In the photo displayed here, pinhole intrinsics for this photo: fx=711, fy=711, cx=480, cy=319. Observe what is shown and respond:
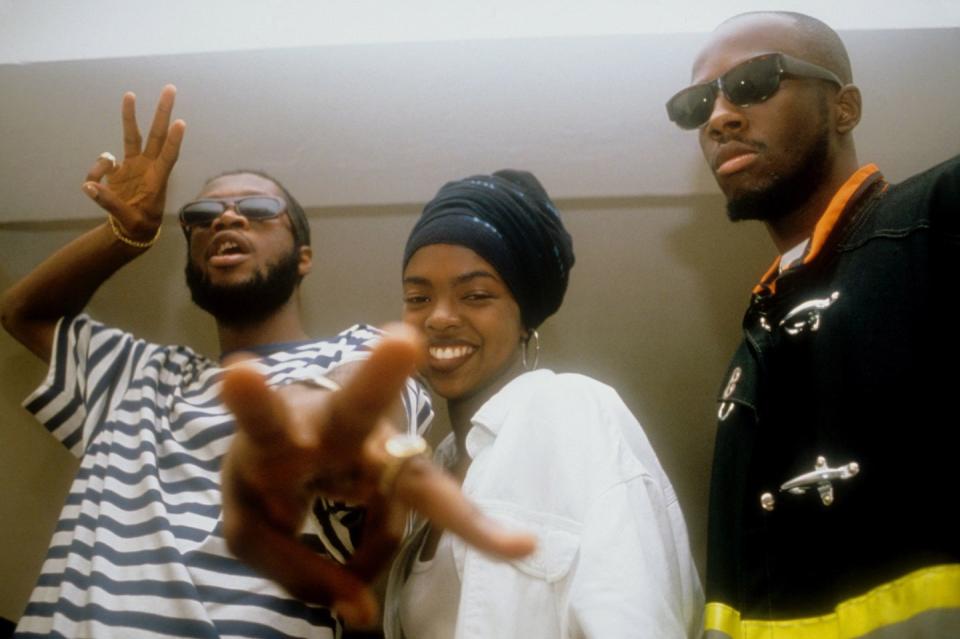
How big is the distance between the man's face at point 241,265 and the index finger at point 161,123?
124 millimetres

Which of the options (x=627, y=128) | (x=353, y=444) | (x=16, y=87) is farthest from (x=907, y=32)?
(x=16, y=87)

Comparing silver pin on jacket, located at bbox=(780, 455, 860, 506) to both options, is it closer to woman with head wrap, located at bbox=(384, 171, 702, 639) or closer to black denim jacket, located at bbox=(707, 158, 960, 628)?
black denim jacket, located at bbox=(707, 158, 960, 628)

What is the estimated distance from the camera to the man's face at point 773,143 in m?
1.04

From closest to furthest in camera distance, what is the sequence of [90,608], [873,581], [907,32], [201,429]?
1. [873,581]
2. [90,608]
3. [201,429]
4. [907,32]

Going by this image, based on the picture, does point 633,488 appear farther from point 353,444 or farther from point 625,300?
point 625,300

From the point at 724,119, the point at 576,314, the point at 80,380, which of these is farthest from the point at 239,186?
the point at 724,119

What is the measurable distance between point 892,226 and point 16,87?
158cm

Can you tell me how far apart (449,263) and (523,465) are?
35cm

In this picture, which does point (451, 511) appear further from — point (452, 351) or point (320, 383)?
point (452, 351)

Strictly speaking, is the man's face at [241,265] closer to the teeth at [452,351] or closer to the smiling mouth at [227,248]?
the smiling mouth at [227,248]

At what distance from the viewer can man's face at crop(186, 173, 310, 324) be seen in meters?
1.22

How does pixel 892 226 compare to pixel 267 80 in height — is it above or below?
below

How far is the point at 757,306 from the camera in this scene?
98cm

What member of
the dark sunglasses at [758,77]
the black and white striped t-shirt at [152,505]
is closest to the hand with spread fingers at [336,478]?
the black and white striped t-shirt at [152,505]
